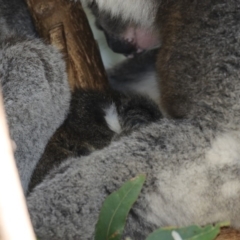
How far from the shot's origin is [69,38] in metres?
2.33

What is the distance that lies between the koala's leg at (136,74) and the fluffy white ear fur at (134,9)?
470mm

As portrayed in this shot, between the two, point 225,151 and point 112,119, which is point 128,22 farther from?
point 225,151

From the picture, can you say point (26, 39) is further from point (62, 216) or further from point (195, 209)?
point (195, 209)

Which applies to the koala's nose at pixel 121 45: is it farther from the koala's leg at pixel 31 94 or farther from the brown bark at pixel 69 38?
the koala's leg at pixel 31 94

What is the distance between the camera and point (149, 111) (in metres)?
2.32

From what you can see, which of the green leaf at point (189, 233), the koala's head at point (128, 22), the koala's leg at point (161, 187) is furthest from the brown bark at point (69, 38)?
the green leaf at point (189, 233)

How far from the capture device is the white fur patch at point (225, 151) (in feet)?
6.08

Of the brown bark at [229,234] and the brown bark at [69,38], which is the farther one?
the brown bark at [69,38]

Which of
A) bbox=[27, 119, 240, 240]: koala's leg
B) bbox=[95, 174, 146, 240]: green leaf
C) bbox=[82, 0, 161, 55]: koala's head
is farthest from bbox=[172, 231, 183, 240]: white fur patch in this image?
bbox=[82, 0, 161, 55]: koala's head

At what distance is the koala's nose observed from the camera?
2557 millimetres

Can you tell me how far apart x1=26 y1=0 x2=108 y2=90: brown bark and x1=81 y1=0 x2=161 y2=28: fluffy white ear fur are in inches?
4.7

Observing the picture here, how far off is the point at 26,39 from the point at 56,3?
187 millimetres

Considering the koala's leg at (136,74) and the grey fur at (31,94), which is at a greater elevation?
the grey fur at (31,94)

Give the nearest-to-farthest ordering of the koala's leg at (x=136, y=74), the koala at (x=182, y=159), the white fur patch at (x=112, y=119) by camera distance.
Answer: the koala at (x=182, y=159), the white fur patch at (x=112, y=119), the koala's leg at (x=136, y=74)
